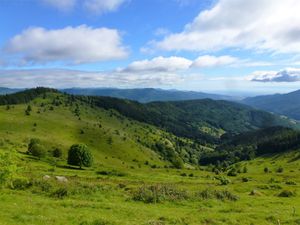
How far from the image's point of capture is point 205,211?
39.4 meters

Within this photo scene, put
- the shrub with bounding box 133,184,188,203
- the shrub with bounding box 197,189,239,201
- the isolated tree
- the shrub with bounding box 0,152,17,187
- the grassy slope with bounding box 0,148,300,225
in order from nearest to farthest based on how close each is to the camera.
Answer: the grassy slope with bounding box 0,148,300,225 < the shrub with bounding box 0,152,17,187 < the shrub with bounding box 133,184,188,203 < the shrub with bounding box 197,189,239,201 < the isolated tree

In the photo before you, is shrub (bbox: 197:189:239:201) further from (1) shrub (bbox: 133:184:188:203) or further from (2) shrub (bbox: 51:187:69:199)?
(2) shrub (bbox: 51:187:69:199)

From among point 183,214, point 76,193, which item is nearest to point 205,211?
point 183,214

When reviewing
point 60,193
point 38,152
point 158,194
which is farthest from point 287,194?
point 38,152

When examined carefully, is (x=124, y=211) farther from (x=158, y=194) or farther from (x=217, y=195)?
(x=217, y=195)

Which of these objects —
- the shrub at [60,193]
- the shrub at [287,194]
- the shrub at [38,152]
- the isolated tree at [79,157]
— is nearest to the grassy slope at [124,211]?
the shrub at [60,193]

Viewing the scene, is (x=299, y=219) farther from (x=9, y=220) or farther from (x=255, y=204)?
(x=9, y=220)

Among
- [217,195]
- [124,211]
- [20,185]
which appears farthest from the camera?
[217,195]

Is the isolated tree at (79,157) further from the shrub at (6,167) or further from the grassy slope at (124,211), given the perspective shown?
the shrub at (6,167)

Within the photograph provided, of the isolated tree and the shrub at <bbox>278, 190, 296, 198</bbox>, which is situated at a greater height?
the shrub at <bbox>278, 190, 296, 198</bbox>

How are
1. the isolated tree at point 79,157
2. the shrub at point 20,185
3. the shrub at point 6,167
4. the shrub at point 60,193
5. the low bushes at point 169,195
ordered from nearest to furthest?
1. the shrub at point 6,167
2. the shrub at point 60,193
3. the low bushes at point 169,195
4. the shrub at point 20,185
5. the isolated tree at point 79,157

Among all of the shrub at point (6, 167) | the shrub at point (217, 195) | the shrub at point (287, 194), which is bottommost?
the shrub at point (287, 194)

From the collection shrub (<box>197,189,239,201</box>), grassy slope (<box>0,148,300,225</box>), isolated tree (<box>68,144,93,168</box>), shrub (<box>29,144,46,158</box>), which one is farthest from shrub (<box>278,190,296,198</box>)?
shrub (<box>29,144,46,158</box>)

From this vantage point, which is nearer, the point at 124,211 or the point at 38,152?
the point at 124,211
